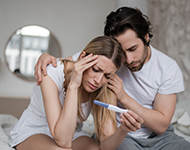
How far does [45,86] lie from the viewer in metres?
1.26

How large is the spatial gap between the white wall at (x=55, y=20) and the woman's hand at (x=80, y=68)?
2.55 m

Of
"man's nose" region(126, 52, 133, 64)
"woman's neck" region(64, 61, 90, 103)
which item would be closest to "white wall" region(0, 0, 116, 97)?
"woman's neck" region(64, 61, 90, 103)

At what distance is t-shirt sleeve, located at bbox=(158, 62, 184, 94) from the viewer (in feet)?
4.81

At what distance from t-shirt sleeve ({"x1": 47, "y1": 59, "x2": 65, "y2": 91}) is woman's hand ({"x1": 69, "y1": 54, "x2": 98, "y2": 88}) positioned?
0.47 feet

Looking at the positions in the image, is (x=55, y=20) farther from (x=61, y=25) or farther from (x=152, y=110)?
(x=152, y=110)

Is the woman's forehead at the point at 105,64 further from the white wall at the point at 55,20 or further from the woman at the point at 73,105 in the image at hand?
the white wall at the point at 55,20

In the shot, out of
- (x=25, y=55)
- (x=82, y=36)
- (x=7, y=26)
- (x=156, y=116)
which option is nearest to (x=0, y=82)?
(x=25, y=55)

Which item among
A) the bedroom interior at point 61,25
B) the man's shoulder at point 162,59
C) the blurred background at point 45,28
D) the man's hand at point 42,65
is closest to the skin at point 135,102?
the man's shoulder at point 162,59

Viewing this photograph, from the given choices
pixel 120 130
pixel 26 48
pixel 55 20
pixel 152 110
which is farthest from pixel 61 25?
pixel 120 130

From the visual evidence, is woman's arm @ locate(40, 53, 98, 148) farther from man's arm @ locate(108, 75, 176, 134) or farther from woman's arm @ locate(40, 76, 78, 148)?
man's arm @ locate(108, 75, 176, 134)

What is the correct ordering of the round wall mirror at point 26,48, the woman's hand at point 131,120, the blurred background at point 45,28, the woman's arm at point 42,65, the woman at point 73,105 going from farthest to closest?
the round wall mirror at point 26,48, the blurred background at point 45,28, the woman's arm at point 42,65, the woman at point 73,105, the woman's hand at point 131,120

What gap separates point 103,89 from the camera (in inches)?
56.3

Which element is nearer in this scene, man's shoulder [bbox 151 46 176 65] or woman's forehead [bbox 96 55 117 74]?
woman's forehead [bbox 96 55 117 74]

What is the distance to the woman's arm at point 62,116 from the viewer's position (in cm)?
114
